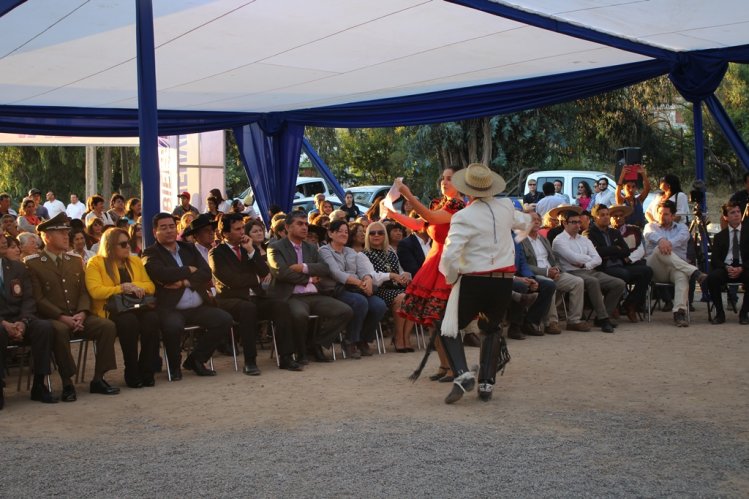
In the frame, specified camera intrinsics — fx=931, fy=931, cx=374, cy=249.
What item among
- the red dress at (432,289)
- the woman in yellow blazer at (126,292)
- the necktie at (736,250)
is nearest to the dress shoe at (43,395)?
the woman in yellow blazer at (126,292)

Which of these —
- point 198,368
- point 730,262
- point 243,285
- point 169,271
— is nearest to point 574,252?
point 730,262

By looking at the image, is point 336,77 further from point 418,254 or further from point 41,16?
point 41,16

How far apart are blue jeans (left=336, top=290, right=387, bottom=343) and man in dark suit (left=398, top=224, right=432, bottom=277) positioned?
2.16 feet

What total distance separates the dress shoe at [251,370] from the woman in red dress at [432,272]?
1.42 meters

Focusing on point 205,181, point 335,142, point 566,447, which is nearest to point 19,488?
point 566,447

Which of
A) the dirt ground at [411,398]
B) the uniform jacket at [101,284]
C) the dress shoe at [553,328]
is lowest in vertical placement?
the dirt ground at [411,398]

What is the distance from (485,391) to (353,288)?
2.48 m

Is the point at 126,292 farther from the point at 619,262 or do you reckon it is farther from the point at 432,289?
the point at 619,262

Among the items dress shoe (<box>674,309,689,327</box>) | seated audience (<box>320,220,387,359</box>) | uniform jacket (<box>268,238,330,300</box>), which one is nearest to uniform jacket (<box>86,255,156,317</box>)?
uniform jacket (<box>268,238,330,300</box>)

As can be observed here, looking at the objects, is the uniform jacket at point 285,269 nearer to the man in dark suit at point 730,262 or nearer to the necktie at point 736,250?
the man in dark suit at point 730,262

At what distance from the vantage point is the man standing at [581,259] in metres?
9.86

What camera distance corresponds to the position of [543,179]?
63.4 ft

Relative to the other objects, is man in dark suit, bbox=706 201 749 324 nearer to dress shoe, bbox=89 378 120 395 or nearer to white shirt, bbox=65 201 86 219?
dress shoe, bbox=89 378 120 395

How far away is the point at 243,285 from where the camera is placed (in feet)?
25.3
